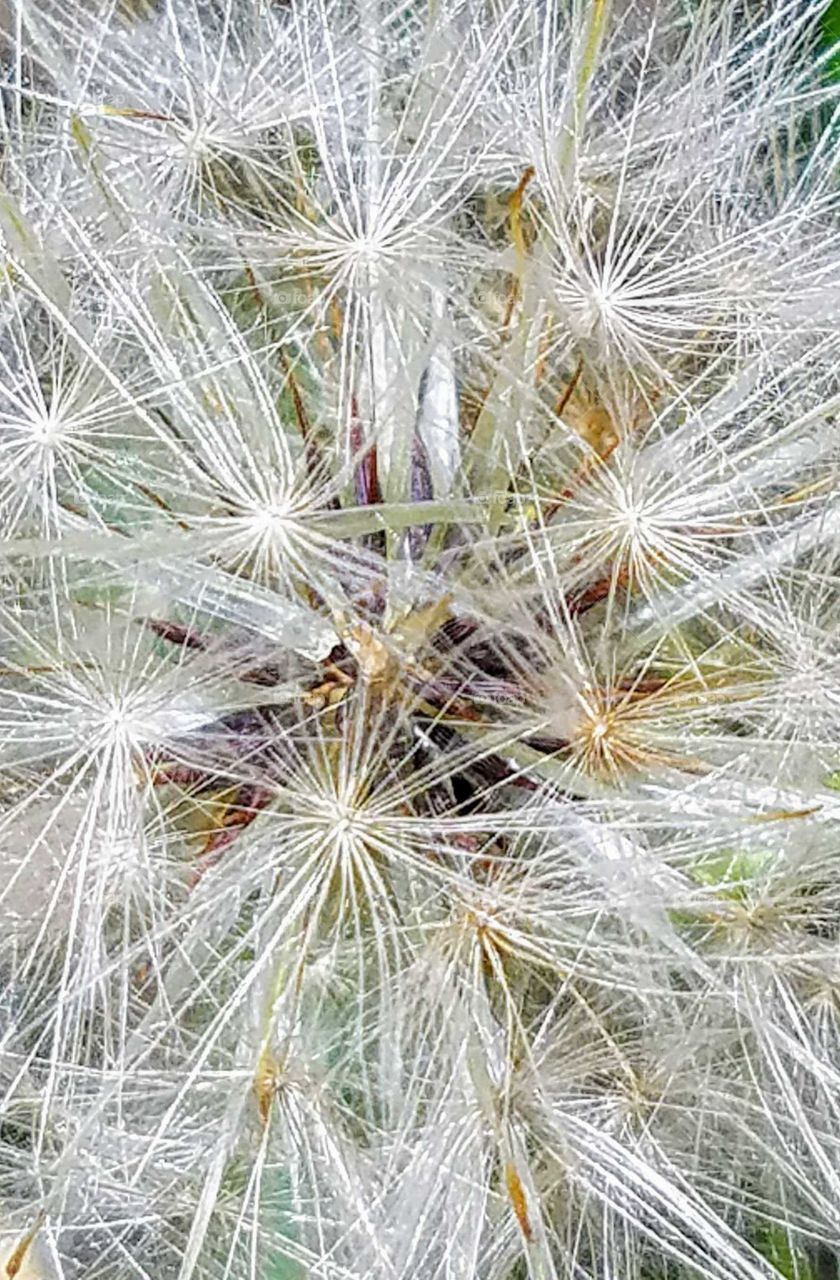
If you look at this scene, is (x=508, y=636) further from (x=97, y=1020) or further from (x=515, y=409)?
(x=97, y=1020)

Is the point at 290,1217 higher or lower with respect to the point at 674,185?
lower

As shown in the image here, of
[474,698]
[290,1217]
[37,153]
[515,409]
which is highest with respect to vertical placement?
[37,153]

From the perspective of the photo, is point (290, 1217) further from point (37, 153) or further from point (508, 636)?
point (37, 153)

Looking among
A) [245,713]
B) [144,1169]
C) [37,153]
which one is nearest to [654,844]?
[245,713]

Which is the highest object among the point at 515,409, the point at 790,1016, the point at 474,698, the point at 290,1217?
the point at 515,409

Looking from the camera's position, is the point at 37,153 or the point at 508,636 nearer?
the point at 508,636

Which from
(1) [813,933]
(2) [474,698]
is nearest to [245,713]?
(2) [474,698]
